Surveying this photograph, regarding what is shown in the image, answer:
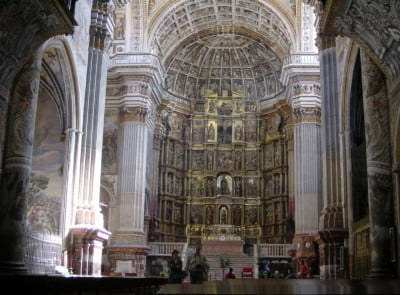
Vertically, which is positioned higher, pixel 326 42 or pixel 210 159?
pixel 326 42

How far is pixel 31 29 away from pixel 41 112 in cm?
591

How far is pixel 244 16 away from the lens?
3494 cm

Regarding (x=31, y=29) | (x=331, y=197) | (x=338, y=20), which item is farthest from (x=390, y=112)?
(x=31, y=29)

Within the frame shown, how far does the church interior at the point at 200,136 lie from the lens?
1312 cm

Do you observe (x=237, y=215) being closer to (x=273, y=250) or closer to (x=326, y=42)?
(x=273, y=250)

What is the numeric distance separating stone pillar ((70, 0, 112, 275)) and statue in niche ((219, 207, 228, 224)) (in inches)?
815

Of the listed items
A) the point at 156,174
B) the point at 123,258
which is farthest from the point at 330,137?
the point at 156,174

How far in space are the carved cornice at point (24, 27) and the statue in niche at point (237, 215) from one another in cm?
2747

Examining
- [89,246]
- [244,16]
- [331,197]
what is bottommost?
[89,246]

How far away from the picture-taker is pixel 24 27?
41.2 feet

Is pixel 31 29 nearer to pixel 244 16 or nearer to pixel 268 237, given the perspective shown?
pixel 244 16

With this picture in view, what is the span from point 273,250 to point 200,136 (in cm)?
1118

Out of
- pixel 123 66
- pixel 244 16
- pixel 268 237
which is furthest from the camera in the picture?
pixel 268 237

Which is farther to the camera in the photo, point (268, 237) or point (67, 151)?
point (268, 237)
